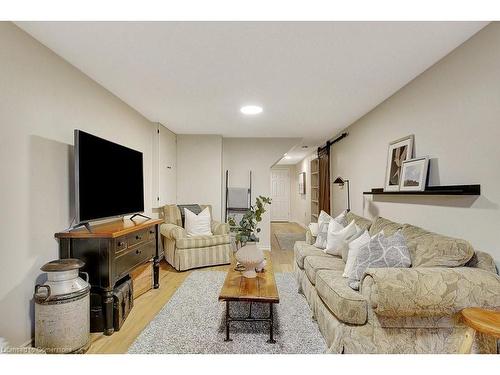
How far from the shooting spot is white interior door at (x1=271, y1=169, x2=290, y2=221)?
1031cm

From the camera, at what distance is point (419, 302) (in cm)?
157

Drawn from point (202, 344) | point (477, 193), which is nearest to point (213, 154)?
point (202, 344)

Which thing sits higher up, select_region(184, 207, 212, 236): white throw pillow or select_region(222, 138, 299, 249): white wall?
select_region(222, 138, 299, 249): white wall

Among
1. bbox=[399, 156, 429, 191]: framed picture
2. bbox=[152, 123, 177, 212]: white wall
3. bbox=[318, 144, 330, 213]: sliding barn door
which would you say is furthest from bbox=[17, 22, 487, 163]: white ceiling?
bbox=[318, 144, 330, 213]: sliding barn door

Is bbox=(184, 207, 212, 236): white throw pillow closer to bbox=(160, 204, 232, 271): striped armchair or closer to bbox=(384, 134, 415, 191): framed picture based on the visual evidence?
bbox=(160, 204, 232, 271): striped armchair

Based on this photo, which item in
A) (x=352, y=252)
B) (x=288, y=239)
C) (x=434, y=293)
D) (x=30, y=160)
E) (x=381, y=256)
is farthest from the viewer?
(x=288, y=239)

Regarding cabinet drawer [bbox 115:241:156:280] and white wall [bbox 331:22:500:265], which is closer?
white wall [bbox 331:22:500:265]

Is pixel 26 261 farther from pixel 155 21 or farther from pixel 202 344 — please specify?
pixel 155 21

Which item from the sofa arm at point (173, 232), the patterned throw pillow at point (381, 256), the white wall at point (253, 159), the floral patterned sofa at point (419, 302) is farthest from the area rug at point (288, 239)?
the floral patterned sofa at point (419, 302)

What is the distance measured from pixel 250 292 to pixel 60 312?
130 cm

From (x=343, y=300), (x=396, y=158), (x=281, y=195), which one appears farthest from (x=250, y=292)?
(x=281, y=195)

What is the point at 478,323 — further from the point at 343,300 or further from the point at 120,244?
the point at 120,244

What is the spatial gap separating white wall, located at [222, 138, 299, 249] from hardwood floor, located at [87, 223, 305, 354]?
165 cm

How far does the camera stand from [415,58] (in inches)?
84.0
